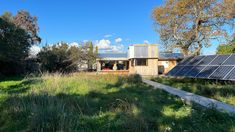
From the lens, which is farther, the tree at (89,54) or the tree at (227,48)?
the tree at (89,54)

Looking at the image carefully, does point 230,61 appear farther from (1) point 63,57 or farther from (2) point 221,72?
(1) point 63,57

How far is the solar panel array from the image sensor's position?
44.8 ft

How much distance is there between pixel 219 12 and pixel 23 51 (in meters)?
23.0

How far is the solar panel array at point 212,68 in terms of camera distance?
13.7 metres

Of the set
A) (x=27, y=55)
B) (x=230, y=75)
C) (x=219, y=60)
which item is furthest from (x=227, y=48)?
(x=27, y=55)

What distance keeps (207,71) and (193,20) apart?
46.2 ft

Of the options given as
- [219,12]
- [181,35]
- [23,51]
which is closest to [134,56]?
[181,35]

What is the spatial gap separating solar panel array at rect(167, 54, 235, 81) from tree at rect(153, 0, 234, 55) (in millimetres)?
9598

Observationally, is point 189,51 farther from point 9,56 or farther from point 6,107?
point 6,107

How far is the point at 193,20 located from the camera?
2789 cm

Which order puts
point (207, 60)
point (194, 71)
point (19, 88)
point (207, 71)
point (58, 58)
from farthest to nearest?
point (58, 58)
point (207, 60)
point (194, 71)
point (207, 71)
point (19, 88)

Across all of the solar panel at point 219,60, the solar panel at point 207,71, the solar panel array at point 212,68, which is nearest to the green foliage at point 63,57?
the solar panel array at point 212,68

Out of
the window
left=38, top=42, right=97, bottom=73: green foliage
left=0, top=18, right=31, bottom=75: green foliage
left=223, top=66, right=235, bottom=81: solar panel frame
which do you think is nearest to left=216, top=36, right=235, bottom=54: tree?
the window

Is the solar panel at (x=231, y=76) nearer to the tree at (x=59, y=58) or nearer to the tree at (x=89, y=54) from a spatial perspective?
the tree at (x=59, y=58)
